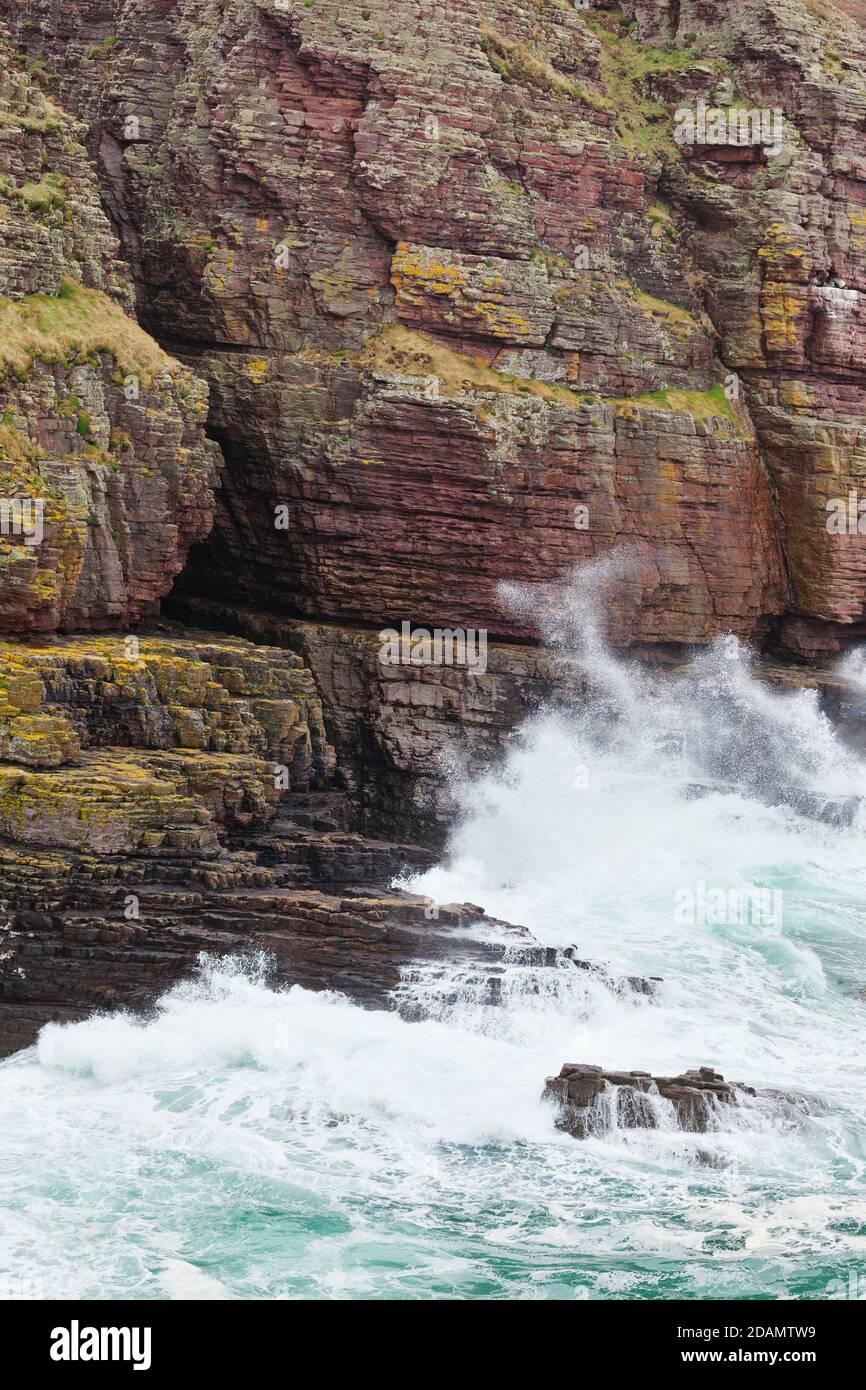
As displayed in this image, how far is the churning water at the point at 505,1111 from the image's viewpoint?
25531 mm

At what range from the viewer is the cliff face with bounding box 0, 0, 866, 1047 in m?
37.8

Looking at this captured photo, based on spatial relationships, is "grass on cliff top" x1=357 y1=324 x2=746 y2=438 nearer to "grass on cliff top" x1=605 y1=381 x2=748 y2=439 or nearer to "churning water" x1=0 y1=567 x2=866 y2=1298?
"grass on cliff top" x1=605 y1=381 x2=748 y2=439

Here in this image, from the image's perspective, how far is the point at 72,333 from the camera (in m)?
39.3

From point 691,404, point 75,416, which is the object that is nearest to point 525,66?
point 691,404

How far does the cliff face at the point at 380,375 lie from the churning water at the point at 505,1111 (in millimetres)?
2818

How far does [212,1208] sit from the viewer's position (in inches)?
1061

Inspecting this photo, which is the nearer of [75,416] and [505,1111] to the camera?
[505,1111]

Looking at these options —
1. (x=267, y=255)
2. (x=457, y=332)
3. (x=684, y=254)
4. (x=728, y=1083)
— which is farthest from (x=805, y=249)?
(x=728, y=1083)

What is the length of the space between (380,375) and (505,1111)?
20.5 metres

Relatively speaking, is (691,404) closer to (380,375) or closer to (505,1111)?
(380,375)

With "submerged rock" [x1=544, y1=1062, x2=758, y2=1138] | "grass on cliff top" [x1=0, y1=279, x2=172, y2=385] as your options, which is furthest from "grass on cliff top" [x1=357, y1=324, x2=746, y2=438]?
"submerged rock" [x1=544, y1=1062, x2=758, y2=1138]

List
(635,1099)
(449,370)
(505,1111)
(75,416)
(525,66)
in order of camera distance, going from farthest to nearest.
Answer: (525,66)
(449,370)
(75,416)
(505,1111)
(635,1099)

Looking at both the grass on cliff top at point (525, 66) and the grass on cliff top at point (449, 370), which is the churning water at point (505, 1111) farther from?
the grass on cliff top at point (525, 66)

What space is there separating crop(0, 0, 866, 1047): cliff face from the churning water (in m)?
2.82
